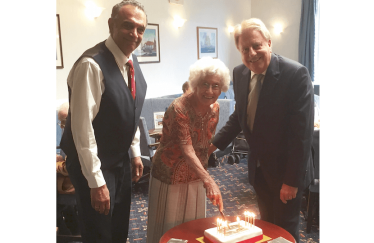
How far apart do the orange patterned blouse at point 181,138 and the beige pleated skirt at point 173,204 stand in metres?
0.05

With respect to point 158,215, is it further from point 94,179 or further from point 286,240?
point 286,240

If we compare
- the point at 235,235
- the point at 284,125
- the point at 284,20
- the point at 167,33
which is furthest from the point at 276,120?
the point at 284,20

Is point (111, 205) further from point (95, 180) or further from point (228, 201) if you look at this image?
point (228, 201)

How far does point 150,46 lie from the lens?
6855 mm

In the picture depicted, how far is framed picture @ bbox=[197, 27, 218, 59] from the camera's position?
8203mm

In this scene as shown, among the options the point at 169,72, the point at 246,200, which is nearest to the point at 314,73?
the point at 169,72

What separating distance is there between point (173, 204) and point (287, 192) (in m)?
0.72

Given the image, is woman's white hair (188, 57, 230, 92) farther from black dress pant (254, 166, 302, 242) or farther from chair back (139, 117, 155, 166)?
chair back (139, 117, 155, 166)

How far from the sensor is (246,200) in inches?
171

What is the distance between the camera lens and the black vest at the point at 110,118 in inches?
71.7

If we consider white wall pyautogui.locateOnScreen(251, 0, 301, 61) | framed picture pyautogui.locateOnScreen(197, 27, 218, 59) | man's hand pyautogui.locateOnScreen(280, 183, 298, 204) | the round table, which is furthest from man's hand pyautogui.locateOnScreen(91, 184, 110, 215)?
white wall pyautogui.locateOnScreen(251, 0, 301, 61)
